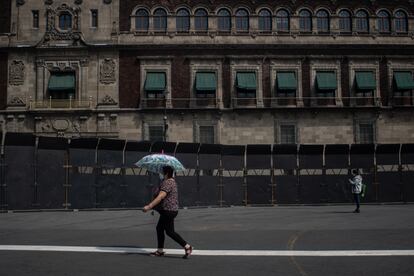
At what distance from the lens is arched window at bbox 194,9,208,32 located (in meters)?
39.2

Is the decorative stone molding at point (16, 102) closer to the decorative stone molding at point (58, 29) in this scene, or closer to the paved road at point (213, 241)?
the decorative stone molding at point (58, 29)

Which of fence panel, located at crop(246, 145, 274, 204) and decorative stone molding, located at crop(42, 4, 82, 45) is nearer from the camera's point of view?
fence panel, located at crop(246, 145, 274, 204)

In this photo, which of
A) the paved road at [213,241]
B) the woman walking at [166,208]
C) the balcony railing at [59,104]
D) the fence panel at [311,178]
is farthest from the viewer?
the balcony railing at [59,104]

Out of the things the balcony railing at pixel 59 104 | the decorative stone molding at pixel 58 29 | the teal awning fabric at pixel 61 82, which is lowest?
the balcony railing at pixel 59 104

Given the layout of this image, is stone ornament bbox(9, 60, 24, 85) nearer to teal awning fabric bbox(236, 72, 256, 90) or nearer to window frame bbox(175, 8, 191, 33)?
window frame bbox(175, 8, 191, 33)

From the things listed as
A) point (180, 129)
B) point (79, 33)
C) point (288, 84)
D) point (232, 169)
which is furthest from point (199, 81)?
point (232, 169)

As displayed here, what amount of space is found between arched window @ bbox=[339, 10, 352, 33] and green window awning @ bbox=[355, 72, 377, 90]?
3.71 metres

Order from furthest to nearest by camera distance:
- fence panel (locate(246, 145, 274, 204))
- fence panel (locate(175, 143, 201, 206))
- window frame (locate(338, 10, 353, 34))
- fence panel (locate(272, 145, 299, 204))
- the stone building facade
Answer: window frame (locate(338, 10, 353, 34))
the stone building facade
fence panel (locate(272, 145, 299, 204))
fence panel (locate(246, 145, 274, 204))
fence panel (locate(175, 143, 201, 206))

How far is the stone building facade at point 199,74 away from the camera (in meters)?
37.8

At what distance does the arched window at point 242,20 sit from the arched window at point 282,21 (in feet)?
8.10

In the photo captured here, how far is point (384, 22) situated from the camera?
1577 inches

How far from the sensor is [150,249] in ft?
34.7

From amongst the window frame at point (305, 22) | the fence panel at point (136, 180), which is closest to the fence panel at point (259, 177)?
the fence panel at point (136, 180)

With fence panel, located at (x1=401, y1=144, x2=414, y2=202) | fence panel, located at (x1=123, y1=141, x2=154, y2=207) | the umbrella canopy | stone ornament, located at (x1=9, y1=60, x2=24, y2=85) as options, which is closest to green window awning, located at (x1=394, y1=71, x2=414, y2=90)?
fence panel, located at (x1=401, y1=144, x2=414, y2=202)
